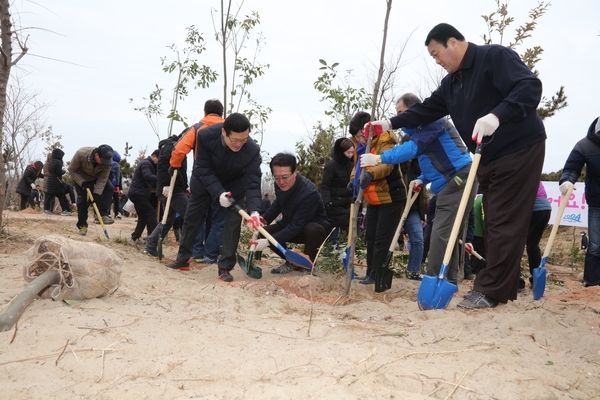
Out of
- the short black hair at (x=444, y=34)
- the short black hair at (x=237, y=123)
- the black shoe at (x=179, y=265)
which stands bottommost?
the black shoe at (x=179, y=265)

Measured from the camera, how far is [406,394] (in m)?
1.76

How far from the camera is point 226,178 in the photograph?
498cm

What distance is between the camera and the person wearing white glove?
4.73 metres

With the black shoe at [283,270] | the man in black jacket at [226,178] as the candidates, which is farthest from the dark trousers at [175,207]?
the black shoe at [283,270]

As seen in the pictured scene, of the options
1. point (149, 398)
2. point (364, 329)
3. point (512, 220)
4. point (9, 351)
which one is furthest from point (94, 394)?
point (512, 220)

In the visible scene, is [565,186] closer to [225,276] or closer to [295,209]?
[295,209]

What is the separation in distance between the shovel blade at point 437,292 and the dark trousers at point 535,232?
6.06ft

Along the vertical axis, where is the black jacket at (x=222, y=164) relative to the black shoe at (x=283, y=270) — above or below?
above

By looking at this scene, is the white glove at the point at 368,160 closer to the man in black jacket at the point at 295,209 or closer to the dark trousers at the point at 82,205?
the man in black jacket at the point at 295,209

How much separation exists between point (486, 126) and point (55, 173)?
30.6 feet

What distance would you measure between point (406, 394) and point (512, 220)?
1599mm

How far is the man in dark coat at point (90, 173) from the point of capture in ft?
23.3

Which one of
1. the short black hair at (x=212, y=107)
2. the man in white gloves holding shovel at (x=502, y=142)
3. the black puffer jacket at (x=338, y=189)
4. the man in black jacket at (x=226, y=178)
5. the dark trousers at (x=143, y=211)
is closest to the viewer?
the man in white gloves holding shovel at (x=502, y=142)

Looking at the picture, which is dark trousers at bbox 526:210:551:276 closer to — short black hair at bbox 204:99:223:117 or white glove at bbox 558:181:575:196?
white glove at bbox 558:181:575:196
